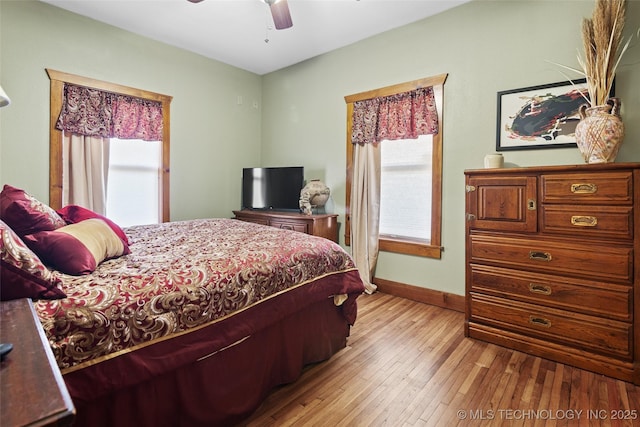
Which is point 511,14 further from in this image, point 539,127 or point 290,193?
point 290,193

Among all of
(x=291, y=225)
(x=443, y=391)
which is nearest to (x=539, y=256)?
(x=443, y=391)

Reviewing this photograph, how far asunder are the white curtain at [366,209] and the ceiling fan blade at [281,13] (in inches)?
60.9

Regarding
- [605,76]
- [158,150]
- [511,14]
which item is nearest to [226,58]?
[158,150]

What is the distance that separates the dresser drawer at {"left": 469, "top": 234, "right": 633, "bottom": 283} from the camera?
192cm

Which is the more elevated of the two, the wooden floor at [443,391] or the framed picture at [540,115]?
the framed picture at [540,115]

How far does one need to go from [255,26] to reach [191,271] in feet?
9.80

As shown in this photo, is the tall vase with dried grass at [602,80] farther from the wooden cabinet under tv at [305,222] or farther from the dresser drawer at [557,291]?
the wooden cabinet under tv at [305,222]

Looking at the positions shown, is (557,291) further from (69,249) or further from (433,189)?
(69,249)

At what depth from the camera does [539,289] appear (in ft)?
7.13

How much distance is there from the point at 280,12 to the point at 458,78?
1740 millimetres

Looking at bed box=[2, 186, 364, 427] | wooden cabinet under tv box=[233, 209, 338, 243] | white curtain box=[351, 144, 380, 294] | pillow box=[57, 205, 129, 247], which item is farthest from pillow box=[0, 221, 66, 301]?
white curtain box=[351, 144, 380, 294]

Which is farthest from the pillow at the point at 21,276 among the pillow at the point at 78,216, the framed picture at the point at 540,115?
the framed picture at the point at 540,115

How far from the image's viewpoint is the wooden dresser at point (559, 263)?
1.89 meters

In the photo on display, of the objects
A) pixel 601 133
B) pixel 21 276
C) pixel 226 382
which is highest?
pixel 601 133
